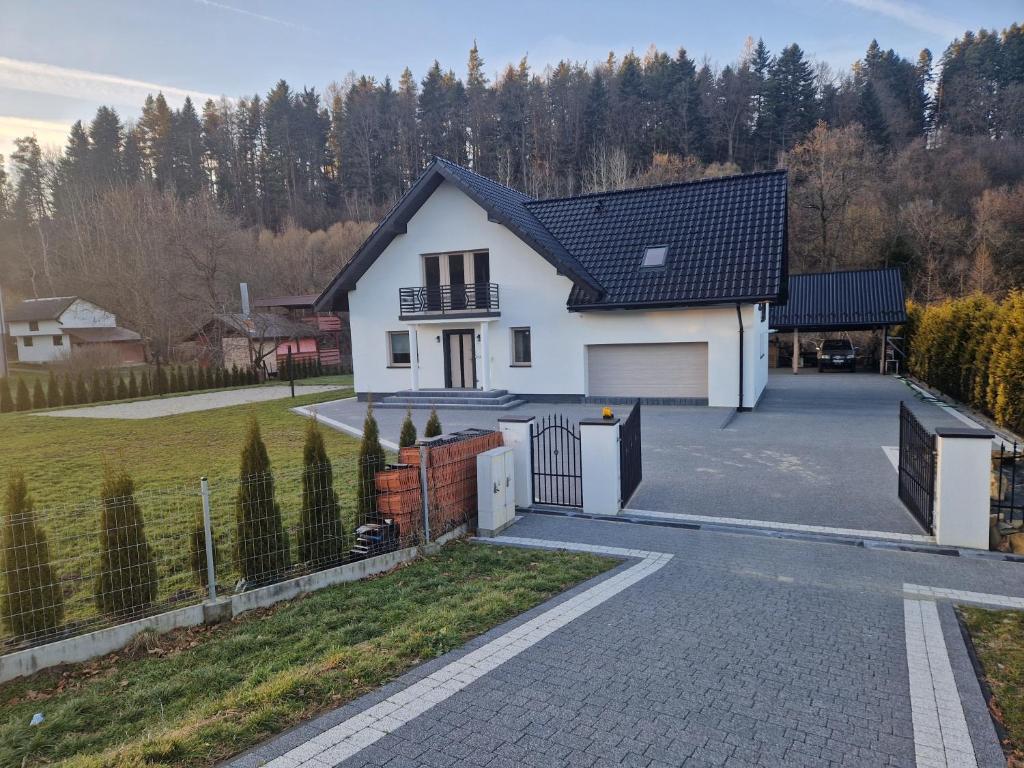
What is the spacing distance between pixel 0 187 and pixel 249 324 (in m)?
34.6

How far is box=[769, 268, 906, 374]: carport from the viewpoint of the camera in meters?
28.5

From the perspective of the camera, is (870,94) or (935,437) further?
(870,94)

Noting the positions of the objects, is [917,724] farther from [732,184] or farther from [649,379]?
[732,184]

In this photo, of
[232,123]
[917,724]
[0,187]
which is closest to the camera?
[917,724]

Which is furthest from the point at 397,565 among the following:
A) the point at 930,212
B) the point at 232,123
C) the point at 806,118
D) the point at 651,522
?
the point at 232,123

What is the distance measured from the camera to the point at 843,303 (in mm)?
29906

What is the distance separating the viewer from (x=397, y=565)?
6.57 m

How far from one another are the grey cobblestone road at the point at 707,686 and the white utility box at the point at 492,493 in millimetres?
2290

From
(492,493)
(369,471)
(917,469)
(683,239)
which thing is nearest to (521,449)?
(492,493)

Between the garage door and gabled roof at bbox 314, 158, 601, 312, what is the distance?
2.11m

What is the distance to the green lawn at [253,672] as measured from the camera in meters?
3.41

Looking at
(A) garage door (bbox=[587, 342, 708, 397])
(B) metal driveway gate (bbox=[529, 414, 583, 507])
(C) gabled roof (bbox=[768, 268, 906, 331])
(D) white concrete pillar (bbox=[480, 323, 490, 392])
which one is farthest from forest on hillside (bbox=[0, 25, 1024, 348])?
(B) metal driveway gate (bbox=[529, 414, 583, 507])

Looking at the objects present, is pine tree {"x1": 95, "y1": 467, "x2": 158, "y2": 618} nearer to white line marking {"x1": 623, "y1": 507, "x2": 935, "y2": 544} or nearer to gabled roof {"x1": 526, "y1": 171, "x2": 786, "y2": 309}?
white line marking {"x1": 623, "y1": 507, "x2": 935, "y2": 544}

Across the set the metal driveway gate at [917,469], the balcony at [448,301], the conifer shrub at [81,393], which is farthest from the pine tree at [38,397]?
the metal driveway gate at [917,469]
